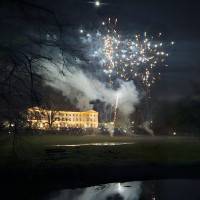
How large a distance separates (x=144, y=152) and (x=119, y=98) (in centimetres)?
2985

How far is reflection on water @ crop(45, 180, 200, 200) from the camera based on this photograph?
2495cm

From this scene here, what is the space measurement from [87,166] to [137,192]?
25.9 ft

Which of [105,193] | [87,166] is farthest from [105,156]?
[105,193]

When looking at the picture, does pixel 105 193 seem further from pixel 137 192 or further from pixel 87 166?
pixel 87 166

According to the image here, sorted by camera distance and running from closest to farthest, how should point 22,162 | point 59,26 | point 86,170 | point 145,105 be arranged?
point 59,26 < point 22,162 < point 86,170 < point 145,105

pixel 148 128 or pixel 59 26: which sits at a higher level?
pixel 59 26

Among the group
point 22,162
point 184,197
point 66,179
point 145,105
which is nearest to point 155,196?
point 184,197

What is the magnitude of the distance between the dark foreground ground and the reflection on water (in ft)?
5.56

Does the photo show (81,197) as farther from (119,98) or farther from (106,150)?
(119,98)

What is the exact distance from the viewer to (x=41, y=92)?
16.6m

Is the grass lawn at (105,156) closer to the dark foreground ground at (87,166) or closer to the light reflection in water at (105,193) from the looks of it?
the dark foreground ground at (87,166)

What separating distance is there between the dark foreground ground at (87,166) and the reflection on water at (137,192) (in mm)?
1694

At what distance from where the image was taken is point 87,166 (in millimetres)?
33906

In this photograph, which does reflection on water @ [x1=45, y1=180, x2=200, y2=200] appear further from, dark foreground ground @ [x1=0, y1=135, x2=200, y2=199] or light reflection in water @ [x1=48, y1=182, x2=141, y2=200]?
dark foreground ground @ [x1=0, y1=135, x2=200, y2=199]
